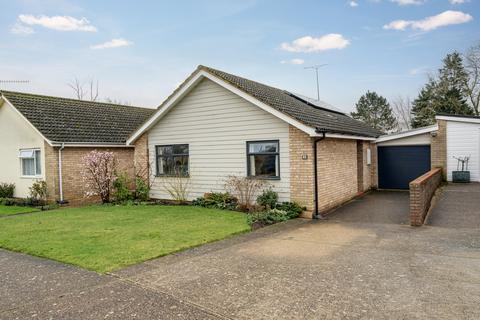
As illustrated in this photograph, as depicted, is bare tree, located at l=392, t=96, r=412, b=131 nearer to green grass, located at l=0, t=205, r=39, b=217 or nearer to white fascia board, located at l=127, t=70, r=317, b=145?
white fascia board, located at l=127, t=70, r=317, b=145

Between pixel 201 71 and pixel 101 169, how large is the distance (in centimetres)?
599

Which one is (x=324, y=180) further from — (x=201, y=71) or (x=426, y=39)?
(x=426, y=39)

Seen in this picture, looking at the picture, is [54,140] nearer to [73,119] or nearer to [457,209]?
[73,119]

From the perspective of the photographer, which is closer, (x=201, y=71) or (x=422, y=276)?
(x=422, y=276)

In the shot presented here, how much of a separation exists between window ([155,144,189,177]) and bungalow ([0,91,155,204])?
1178mm

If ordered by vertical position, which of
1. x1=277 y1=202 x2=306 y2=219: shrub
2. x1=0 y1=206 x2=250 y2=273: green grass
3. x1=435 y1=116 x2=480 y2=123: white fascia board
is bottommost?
x1=0 y1=206 x2=250 y2=273: green grass

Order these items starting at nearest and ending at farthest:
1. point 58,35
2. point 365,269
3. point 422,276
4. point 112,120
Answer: point 422,276 → point 365,269 → point 112,120 → point 58,35

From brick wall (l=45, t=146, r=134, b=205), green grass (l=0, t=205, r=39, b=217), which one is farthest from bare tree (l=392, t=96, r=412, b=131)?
green grass (l=0, t=205, r=39, b=217)

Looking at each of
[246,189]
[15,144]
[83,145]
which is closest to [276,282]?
[246,189]

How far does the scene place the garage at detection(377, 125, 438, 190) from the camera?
17109mm

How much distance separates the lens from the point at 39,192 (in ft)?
48.8

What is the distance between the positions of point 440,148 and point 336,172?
725 cm

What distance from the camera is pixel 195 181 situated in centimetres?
1372

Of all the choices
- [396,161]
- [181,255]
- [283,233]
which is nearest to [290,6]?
[396,161]
